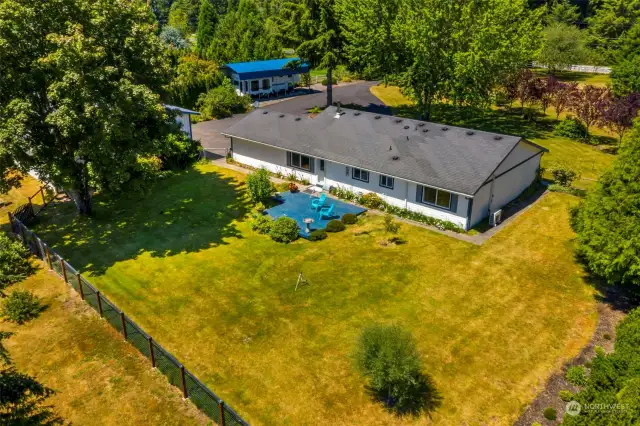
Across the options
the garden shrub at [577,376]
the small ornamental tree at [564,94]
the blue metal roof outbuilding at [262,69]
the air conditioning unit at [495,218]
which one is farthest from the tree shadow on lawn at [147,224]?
the small ornamental tree at [564,94]

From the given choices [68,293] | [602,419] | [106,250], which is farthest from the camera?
[106,250]

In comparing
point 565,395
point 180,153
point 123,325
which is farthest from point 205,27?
point 565,395

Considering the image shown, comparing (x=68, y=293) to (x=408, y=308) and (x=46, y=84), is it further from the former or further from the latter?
(x=408, y=308)

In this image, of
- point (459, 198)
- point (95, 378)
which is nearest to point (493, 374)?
point (459, 198)

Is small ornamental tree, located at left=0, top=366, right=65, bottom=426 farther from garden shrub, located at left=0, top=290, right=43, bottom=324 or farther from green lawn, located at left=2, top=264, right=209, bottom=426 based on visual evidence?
garden shrub, located at left=0, top=290, right=43, bottom=324

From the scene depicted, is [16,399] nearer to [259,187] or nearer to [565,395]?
[565,395]

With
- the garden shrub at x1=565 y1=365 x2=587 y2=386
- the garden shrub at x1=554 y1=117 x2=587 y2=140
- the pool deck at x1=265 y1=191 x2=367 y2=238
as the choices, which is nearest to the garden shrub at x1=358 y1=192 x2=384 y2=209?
the pool deck at x1=265 y1=191 x2=367 y2=238

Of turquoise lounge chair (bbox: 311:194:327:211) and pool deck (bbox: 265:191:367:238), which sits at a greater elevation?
turquoise lounge chair (bbox: 311:194:327:211)
